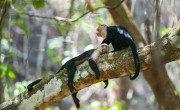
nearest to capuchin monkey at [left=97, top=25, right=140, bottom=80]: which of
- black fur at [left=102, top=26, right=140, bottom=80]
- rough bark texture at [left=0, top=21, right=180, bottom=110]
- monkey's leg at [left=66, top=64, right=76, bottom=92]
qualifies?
black fur at [left=102, top=26, right=140, bottom=80]

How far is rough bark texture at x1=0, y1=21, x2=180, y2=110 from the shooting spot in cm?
231

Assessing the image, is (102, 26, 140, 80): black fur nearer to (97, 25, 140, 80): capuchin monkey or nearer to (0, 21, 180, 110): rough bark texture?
(97, 25, 140, 80): capuchin monkey

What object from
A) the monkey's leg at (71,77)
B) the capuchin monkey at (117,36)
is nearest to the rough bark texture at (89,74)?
the monkey's leg at (71,77)

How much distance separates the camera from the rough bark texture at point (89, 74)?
7.59 ft

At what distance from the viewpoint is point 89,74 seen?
8.46 feet

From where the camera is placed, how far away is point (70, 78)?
263 cm

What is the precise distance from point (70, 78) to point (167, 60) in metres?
1.14

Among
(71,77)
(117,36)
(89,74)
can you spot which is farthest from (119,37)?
(71,77)

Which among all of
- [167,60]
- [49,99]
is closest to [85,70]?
[49,99]

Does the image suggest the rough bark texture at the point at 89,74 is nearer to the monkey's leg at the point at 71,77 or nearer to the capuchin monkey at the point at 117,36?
the monkey's leg at the point at 71,77

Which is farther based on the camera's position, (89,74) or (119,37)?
(119,37)

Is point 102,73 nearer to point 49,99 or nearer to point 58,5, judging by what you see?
point 49,99

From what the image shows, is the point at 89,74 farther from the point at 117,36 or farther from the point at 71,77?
the point at 117,36

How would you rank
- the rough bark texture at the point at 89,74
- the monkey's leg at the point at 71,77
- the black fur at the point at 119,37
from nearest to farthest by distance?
the rough bark texture at the point at 89,74, the monkey's leg at the point at 71,77, the black fur at the point at 119,37
